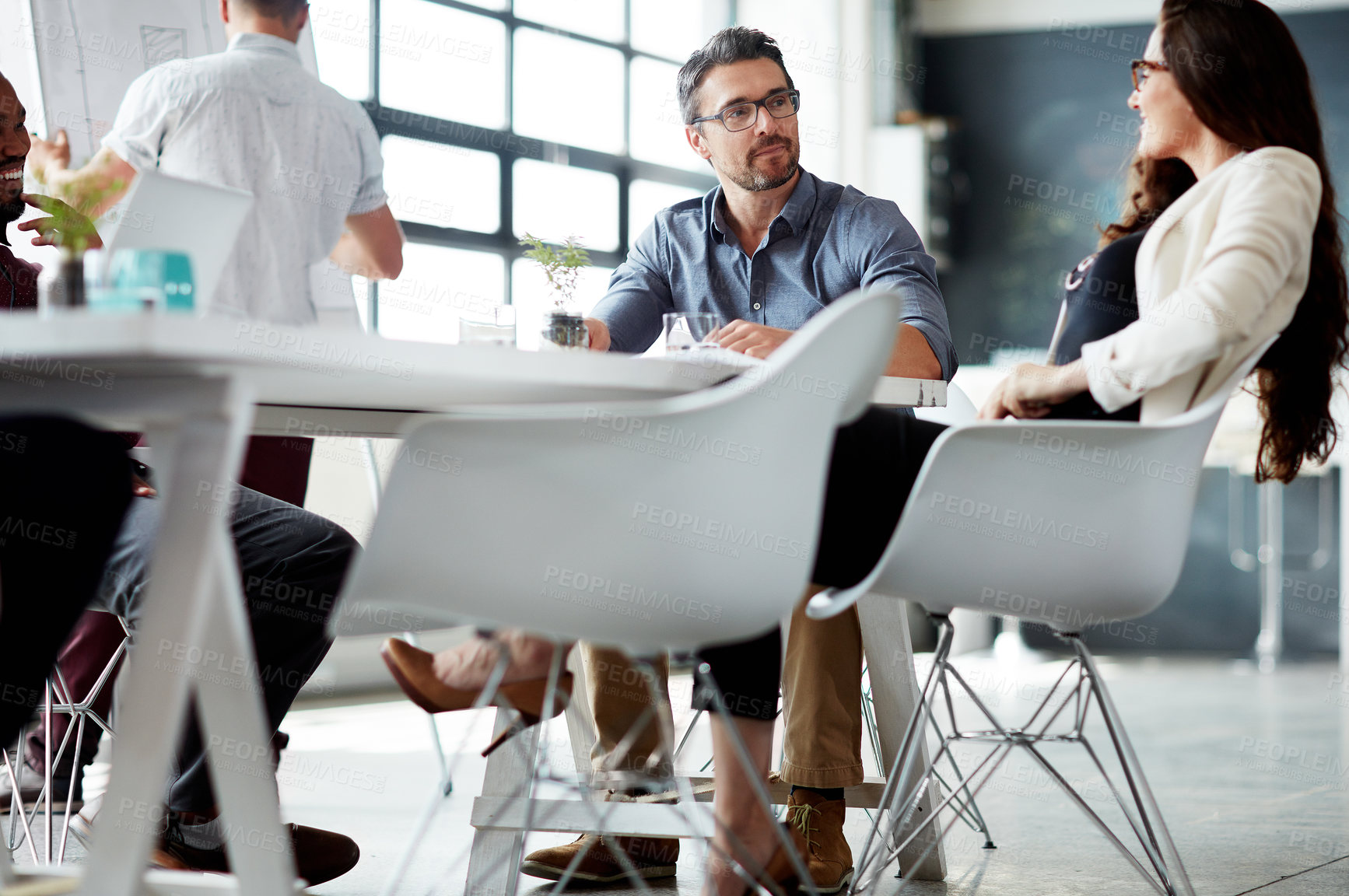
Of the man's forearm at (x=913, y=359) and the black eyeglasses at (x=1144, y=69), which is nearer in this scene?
the black eyeglasses at (x=1144, y=69)

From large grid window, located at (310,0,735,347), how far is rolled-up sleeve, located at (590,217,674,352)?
62.0 inches

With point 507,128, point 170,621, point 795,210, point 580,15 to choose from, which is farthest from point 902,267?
point 580,15

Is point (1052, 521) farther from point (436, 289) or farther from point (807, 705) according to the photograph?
point (436, 289)

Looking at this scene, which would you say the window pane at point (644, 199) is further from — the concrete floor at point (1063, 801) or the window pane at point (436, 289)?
the concrete floor at point (1063, 801)

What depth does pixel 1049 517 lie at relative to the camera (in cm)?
154

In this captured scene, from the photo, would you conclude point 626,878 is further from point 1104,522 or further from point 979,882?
point 1104,522

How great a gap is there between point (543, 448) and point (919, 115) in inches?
249

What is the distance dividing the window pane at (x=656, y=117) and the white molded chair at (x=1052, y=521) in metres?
4.47

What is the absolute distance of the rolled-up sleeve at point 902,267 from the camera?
7.19ft

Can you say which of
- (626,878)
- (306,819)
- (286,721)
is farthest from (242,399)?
(286,721)

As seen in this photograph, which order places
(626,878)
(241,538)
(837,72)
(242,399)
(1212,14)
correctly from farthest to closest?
1. (837,72)
2. (626,878)
3. (241,538)
4. (1212,14)
5. (242,399)

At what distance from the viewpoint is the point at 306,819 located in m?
2.55

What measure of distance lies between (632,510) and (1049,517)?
24.4 inches

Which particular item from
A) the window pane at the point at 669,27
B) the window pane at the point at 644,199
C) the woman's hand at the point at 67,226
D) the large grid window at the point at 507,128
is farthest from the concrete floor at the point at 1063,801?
the window pane at the point at 669,27
